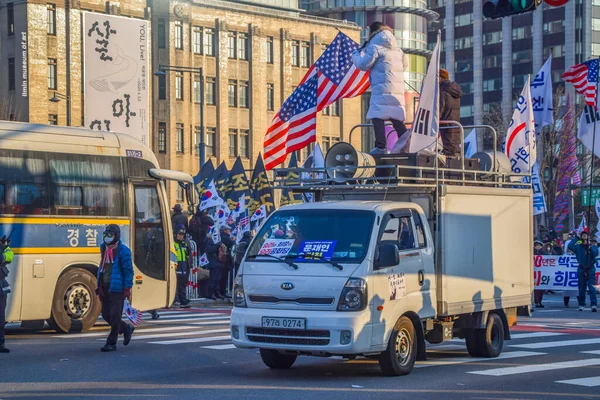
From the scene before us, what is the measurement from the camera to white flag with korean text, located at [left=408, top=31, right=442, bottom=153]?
15508 millimetres

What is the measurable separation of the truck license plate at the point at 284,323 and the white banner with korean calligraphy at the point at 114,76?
1884 cm

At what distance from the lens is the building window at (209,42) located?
3152 inches

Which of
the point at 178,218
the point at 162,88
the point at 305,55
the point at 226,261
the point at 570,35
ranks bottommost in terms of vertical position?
the point at 226,261

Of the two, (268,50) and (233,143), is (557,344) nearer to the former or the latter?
(233,143)

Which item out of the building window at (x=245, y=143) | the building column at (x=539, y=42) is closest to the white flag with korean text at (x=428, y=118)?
the building window at (x=245, y=143)

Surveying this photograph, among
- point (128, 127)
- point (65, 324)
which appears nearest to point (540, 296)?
point (128, 127)

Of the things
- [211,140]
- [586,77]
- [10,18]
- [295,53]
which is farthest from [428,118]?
[295,53]

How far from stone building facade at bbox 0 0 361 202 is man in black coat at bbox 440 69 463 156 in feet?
160

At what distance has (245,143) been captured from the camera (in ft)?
277

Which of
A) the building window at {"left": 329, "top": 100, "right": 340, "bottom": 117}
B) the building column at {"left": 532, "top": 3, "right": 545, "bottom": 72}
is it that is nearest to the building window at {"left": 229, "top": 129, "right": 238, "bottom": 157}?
the building window at {"left": 329, "top": 100, "right": 340, "bottom": 117}

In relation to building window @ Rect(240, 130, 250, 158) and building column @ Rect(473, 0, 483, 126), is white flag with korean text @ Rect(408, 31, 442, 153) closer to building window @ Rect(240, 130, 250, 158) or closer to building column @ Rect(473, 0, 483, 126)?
building window @ Rect(240, 130, 250, 158)

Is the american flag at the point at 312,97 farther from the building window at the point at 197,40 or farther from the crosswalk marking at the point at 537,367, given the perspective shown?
the building window at the point at 197,40

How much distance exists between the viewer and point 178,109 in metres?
78.8

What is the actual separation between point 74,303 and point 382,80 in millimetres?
7232
